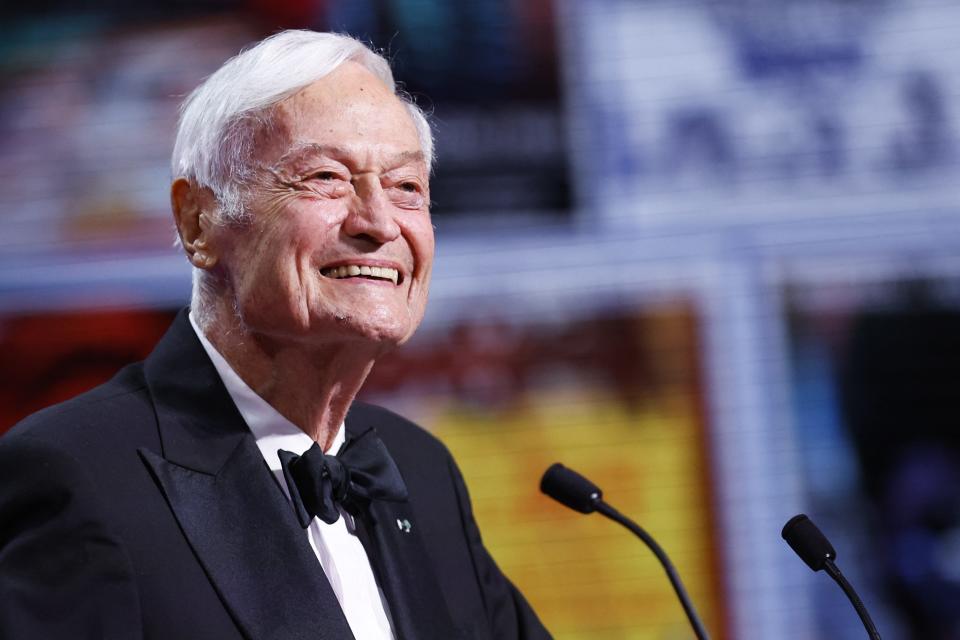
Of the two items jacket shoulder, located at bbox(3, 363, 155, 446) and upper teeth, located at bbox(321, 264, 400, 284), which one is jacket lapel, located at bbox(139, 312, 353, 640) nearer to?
jacket shoulder, located at bbox(3, 363, 155, 446)

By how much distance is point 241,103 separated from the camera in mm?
2051

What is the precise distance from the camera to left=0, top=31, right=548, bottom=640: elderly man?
1843mm

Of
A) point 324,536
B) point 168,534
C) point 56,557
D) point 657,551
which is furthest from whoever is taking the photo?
point 657,551

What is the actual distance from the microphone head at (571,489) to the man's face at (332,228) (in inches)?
15.1

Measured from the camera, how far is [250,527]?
1.93m

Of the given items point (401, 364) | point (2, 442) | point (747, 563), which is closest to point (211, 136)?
point (2, 442)

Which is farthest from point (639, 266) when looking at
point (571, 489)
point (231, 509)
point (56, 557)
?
point (56, 557)

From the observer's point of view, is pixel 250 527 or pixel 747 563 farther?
pixel 747 563

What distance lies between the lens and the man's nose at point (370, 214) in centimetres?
203

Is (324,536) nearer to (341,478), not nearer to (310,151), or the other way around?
(341,478)

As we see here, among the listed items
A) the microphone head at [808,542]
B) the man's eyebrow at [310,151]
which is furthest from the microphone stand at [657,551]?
the man's eyebrow at [310,151]

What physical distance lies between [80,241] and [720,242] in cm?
245

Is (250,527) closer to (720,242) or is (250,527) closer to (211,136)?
(211,136)

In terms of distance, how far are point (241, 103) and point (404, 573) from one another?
2.55 ft
